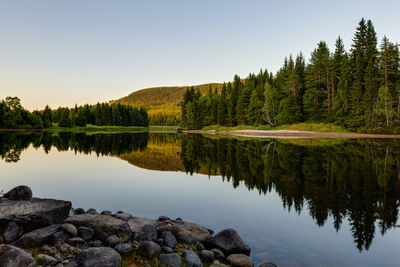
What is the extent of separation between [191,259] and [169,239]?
882mm

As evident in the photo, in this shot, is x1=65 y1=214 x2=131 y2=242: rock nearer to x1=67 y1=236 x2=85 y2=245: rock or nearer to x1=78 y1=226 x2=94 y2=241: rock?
x1=78 y1=226 x2=94 y2=241: rock

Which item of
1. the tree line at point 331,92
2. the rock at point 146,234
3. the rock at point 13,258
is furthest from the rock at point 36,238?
the tree line at point 331,92

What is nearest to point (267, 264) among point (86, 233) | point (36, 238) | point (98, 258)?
point (98, 258)

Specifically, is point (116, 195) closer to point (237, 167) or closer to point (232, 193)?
point (232, 193)

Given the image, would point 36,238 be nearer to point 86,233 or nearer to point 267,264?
point 86,233

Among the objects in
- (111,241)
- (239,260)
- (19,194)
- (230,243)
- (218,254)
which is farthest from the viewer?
(19,194)

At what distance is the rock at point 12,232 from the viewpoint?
479 cm

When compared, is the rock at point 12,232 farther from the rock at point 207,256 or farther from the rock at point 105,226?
the rock at point 207,256

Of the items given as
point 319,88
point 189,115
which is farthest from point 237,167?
point 189,115

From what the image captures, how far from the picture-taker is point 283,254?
17.1 ft

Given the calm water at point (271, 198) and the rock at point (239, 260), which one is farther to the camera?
the calm water at point (271, 198)

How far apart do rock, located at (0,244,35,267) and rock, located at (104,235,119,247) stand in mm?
1356

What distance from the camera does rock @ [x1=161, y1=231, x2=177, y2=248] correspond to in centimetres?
531

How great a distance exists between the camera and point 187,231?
229 inches
